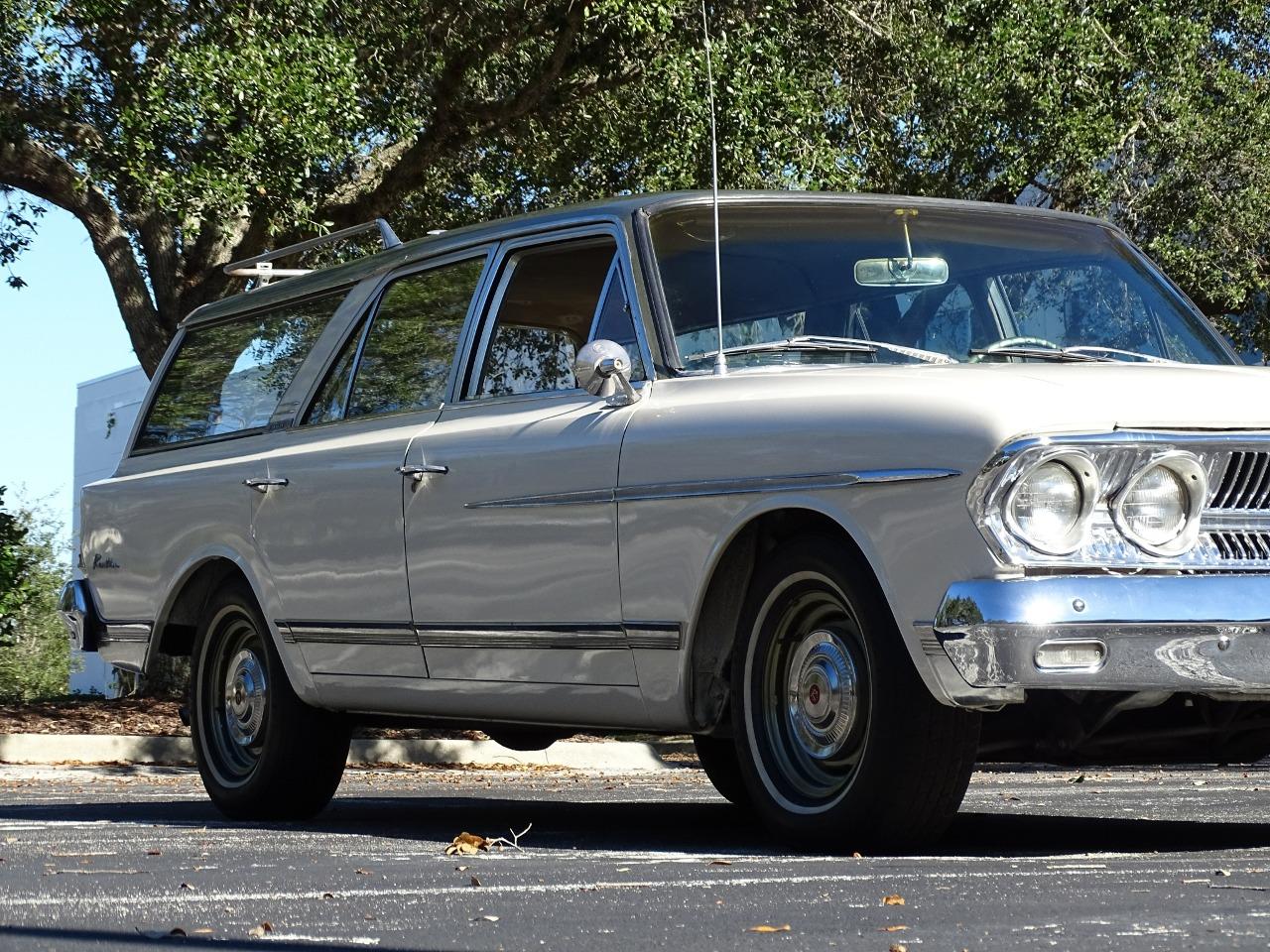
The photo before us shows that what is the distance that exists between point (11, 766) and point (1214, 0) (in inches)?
508

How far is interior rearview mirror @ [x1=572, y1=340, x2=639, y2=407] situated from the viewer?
600 cm

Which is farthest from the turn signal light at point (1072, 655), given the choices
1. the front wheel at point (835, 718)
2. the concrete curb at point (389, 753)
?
the concrete curb at point (389, 753)

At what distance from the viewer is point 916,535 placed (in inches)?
201

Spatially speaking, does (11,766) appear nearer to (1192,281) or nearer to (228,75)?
(228,75)

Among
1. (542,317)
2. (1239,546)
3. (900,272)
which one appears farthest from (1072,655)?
(542,317)

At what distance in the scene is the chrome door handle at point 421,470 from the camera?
263 inches

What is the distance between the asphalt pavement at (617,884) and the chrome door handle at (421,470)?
45.0 inches

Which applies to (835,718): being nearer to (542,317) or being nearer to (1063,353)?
(1063,353)

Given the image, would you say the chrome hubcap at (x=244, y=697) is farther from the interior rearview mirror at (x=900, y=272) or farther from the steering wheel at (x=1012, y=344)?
the steering wheel at (x=1012, y=344)

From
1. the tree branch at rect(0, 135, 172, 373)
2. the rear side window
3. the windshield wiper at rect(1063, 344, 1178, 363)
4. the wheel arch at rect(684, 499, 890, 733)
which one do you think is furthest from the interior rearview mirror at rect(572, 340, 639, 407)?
the tree branch at rect(0, 135, 172, 373)

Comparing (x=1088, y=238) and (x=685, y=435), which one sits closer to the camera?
(x=685, y=435)

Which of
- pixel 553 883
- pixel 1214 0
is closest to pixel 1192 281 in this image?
pixel 1214 0

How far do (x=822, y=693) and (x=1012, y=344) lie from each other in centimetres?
137

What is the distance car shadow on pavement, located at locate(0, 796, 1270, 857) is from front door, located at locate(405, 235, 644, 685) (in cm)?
59
